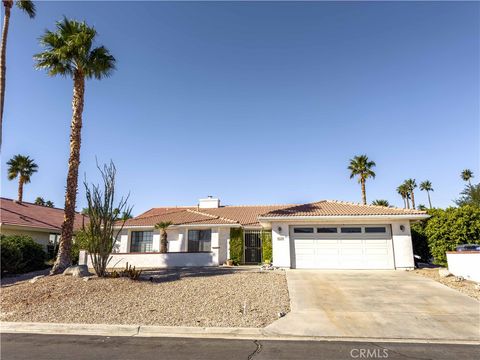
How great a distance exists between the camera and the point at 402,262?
17.2 metres

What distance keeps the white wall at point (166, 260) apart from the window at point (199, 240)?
2.26 m

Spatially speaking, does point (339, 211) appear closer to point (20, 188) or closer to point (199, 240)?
point (199, 240)

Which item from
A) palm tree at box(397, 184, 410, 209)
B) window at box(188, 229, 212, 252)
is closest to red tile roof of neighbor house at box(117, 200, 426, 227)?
window at box(188, 229, 212, 252)

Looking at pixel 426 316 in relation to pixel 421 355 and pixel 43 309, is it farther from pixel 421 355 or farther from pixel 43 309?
pixel 43 309

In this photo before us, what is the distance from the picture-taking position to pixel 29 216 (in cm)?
2442

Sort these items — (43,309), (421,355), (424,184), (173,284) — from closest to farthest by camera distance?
(421,355)
(43,309)
(173,284)
(424,184)

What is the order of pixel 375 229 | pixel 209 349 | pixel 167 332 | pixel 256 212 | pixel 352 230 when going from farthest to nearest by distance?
1. pixel 256 212
2. pixel 352 230
3. pixel 375 229
4. pixel 167 332
5. pixel 209 349

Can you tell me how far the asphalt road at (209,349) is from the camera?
6168 mm

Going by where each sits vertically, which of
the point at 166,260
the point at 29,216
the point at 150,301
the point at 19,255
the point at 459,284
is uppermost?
the point at 29,216

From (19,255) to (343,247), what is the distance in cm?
1764

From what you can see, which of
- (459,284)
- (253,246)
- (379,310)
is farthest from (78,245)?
(459,284)

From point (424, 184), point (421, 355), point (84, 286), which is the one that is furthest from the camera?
point (424, 184)

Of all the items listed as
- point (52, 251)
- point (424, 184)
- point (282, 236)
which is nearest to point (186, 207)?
point (52, 251)

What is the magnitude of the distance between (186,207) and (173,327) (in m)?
22.9
